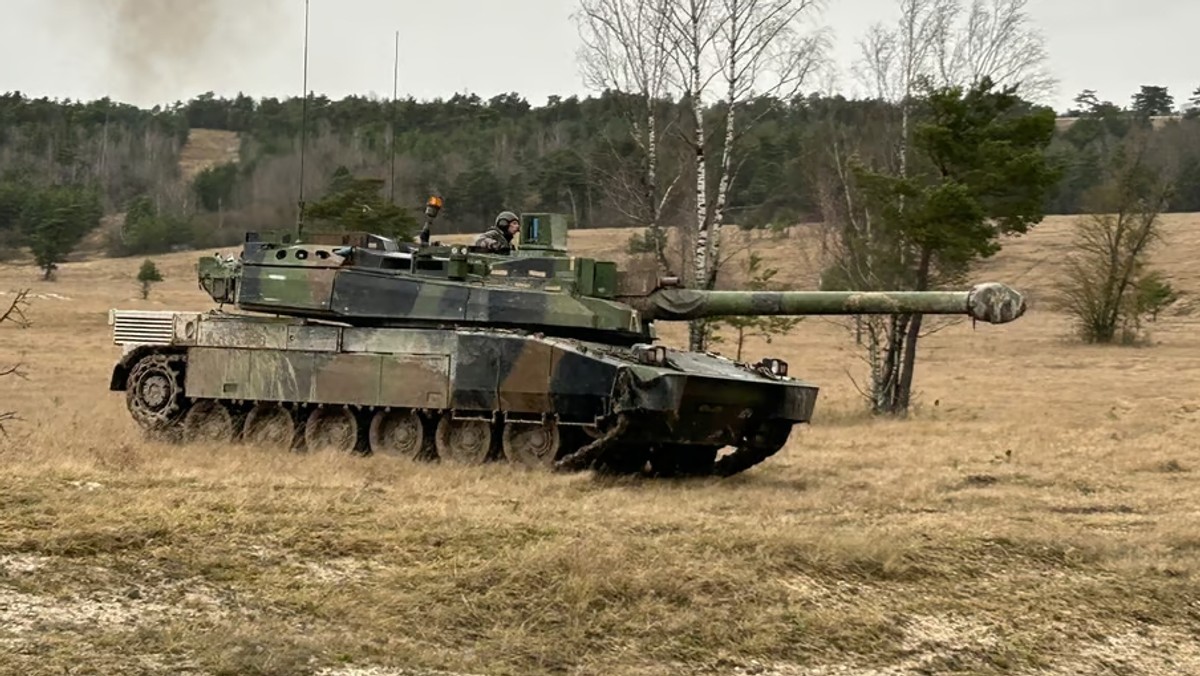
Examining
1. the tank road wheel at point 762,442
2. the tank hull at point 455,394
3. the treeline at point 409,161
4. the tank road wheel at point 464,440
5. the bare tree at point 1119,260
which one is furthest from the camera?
the bare tree at point 1119,260

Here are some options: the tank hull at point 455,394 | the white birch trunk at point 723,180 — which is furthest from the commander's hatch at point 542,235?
the white birch trunk at point 723,180

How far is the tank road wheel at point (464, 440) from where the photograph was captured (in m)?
14.6

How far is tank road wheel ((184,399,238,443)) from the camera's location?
16094 millimetres

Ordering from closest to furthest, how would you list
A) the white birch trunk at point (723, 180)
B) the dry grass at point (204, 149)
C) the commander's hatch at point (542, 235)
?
1. the commander's hatch at point (542, 235)
2. the white birch trunk at point (723, 180)
3. the dry grass at point (204, 149)

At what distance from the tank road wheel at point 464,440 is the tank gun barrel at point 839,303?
7.20 feet

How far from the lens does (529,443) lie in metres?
14.4

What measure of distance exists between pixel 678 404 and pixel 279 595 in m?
6.22

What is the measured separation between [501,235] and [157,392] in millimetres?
4440

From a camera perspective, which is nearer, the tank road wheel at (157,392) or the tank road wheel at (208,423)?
the tank road wheel at (208,423)

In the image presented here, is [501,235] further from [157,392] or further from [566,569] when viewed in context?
[566,569]

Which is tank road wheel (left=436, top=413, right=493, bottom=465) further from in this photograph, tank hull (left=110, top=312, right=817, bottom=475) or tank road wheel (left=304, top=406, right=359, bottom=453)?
tank road wheel (left=304, top=406, right=359, bottom=453)

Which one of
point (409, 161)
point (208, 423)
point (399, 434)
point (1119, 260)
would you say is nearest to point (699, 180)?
point (399, 434)

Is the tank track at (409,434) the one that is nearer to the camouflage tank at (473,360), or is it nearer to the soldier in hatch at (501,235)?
the camouflage tank at (473,360)

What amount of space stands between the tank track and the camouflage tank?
0.02 metres
